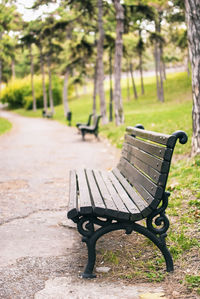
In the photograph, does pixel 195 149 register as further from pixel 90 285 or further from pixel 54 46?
pixel 54 46

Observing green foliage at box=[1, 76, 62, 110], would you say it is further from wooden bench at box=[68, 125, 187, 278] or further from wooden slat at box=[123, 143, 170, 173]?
wooden bench at box=[68, 125, 187, 278]

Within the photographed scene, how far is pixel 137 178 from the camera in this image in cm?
397

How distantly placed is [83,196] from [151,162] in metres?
0.72

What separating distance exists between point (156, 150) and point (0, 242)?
6.40ft

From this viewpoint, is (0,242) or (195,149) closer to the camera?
(0,242)

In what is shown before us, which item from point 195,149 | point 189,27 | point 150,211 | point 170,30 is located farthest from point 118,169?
point 170,30

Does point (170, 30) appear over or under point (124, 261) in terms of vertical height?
over

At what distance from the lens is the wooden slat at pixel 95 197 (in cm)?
305

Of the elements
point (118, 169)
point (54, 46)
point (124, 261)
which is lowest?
point (124, 261)

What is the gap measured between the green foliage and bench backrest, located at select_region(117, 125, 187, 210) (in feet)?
153

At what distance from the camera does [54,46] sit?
31.9 m

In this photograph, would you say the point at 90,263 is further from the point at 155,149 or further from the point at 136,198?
the point at 155,149

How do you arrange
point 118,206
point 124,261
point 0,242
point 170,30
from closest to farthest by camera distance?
point 118,206 < point 124,261 < point 0,242 < point 170,30

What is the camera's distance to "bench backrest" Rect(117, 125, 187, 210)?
10.2 feet
